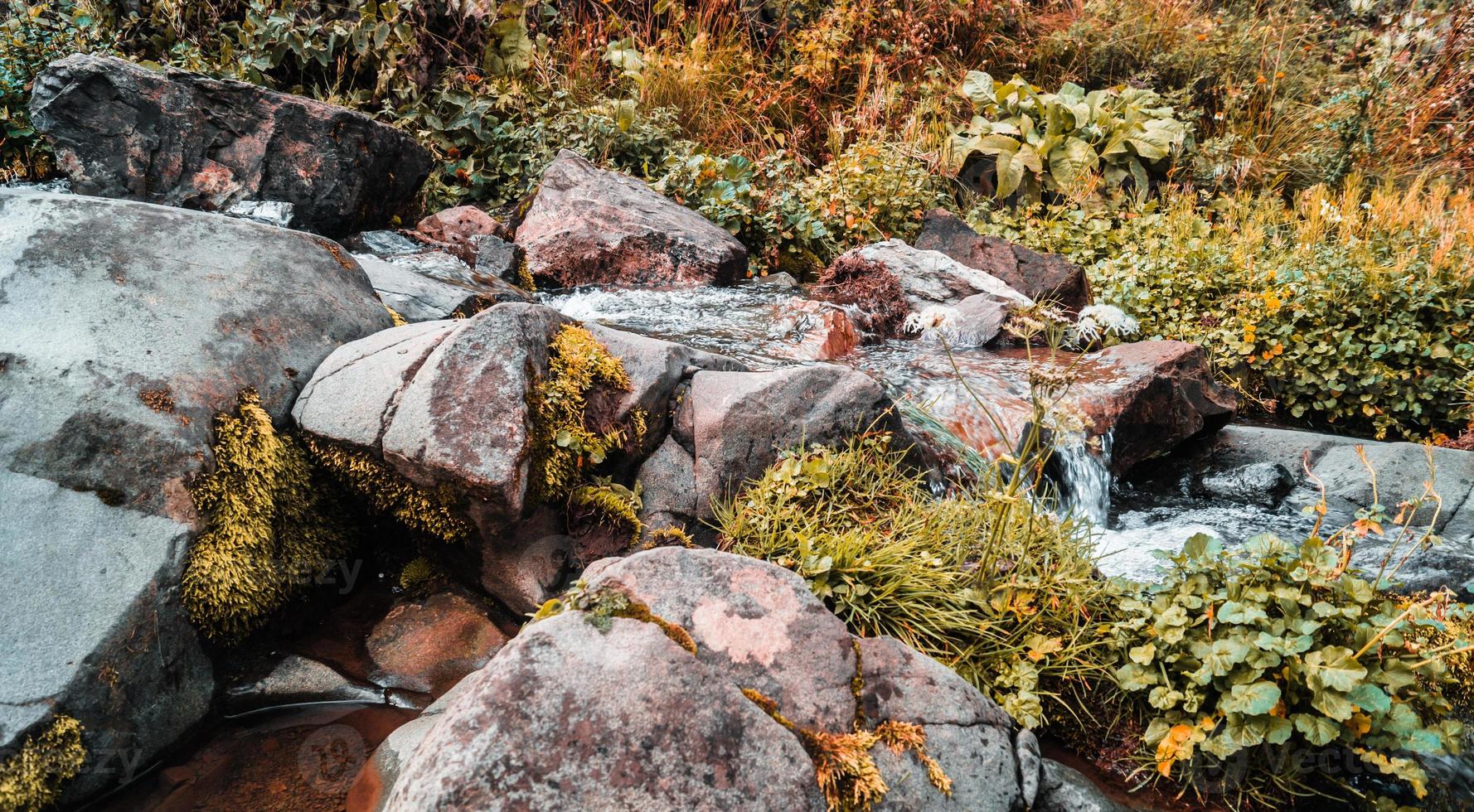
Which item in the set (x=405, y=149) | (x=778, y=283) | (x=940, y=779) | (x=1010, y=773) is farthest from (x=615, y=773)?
(x=405, y=149)

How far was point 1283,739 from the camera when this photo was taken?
8.10 ft

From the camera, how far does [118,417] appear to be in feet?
9.49

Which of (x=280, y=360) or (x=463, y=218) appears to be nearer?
(x=280, y=360)

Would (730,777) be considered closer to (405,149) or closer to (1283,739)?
(1283,739)

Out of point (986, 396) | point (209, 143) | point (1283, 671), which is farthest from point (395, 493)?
point (209, 143)

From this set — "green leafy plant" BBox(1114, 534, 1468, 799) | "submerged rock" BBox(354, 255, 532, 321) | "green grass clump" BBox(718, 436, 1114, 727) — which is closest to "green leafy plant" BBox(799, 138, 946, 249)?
"submerged rock" BBox(354, 255, 532, 321)

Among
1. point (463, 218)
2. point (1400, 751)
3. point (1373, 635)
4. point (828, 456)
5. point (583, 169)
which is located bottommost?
point (463, 218)

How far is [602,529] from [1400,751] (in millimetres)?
2815

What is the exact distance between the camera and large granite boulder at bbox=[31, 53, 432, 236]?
6156mm

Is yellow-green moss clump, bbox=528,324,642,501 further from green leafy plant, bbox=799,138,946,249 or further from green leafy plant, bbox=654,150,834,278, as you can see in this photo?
green leafy plant, bbox=799,138,946,249

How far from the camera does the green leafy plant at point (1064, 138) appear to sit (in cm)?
870

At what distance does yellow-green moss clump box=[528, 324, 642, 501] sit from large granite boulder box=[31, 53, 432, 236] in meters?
4.70

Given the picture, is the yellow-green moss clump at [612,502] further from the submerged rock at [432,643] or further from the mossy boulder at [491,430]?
the submerged rock at [432,643]

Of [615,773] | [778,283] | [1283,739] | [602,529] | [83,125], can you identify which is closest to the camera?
[615,773]
